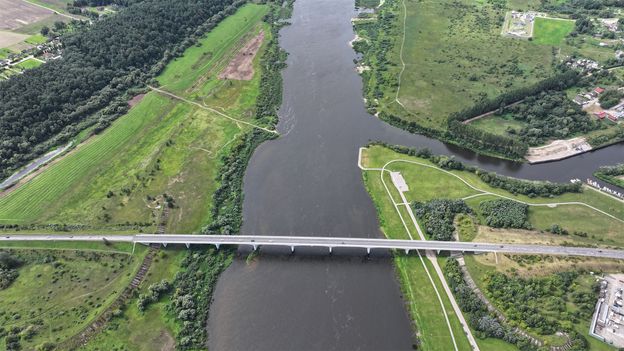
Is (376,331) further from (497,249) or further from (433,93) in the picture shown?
(433,93)

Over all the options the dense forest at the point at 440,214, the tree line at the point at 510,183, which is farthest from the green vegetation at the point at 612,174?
the dense forest at the point at 440,214

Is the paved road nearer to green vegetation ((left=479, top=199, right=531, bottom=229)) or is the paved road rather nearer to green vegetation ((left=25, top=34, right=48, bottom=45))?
green vegetation ((left=479, top=199, right=531, bottom=229))

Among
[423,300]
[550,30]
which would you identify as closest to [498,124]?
[423,300]

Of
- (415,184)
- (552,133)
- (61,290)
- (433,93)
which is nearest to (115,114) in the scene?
(61,290)

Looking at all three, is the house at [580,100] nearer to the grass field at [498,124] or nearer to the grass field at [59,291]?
the grass field at [498,124]

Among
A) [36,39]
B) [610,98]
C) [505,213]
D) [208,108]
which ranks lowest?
[505,213]

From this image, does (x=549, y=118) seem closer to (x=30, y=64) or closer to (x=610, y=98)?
(x=610, y=98)

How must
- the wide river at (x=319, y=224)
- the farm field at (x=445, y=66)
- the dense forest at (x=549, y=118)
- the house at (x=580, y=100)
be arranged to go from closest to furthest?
the wide river at (x=319, y=224) < the dense forest at (x=549, y=118) < the house at (x=580, y=100) < the farm field at (x=445, y=66)
